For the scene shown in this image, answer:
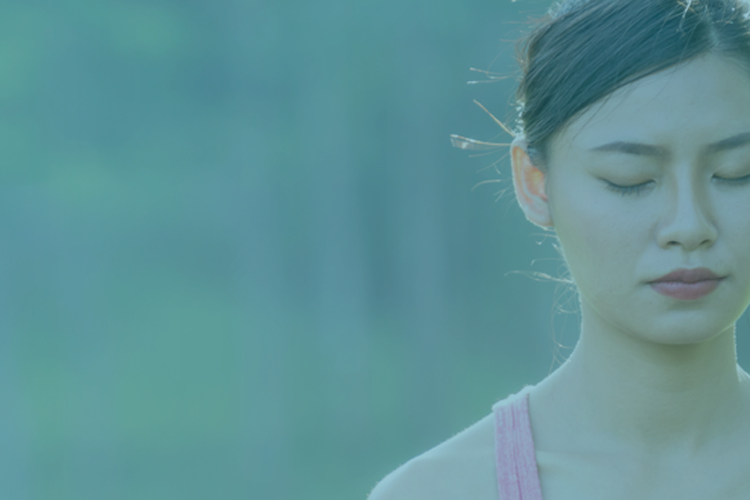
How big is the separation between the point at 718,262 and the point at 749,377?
0.86 feet

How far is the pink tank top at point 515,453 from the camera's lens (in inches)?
37.6

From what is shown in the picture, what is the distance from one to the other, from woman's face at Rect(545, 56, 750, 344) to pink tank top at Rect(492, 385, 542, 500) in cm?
19

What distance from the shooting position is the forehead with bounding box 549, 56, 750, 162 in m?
0.87

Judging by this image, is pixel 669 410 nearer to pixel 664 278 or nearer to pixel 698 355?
pixel 698 355

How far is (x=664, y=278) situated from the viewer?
0.88 m

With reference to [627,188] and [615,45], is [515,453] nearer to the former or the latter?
[627,188]

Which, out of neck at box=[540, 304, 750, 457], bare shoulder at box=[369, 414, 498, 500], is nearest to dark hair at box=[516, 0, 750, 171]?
neck at box=[540, 304, 750, 457]

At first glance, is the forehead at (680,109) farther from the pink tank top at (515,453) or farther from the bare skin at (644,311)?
the pink tank top at (515,453)

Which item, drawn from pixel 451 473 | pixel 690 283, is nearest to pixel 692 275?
pixel 690 283

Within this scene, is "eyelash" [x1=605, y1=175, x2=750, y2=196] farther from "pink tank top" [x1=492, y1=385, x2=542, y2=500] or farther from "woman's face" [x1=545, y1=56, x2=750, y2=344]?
"pink tank top" [x1=492, y1=385, x2=542, y2=500]

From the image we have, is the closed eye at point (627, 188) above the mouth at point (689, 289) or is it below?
above

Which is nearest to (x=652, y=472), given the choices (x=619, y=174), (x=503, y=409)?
(x=503, y=409)

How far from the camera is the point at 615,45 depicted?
3.03 feet

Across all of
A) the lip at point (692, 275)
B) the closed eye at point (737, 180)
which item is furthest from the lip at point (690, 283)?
the closed eye at point (737, 180)
